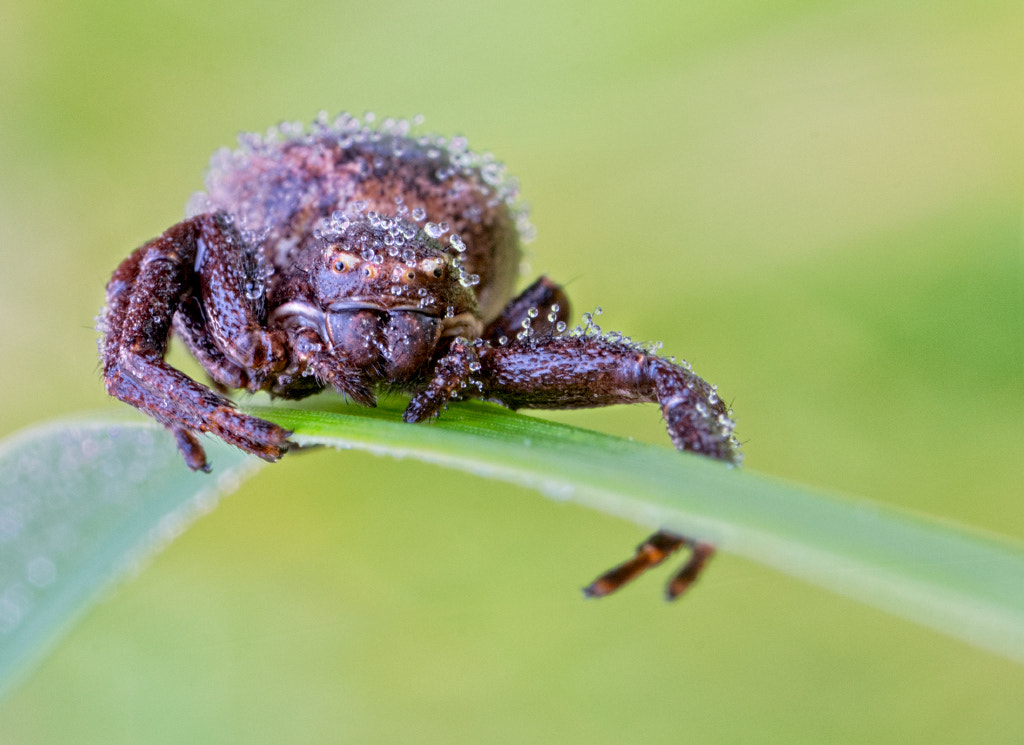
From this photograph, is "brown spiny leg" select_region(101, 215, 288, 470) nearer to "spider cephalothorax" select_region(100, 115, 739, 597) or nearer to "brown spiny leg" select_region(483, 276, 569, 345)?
"spider cephalothorax" select_region(100, 115, 739, 597)

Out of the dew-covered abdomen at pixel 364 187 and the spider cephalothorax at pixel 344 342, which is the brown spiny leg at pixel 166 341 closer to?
the spider cephalothorax at pixel 344 342

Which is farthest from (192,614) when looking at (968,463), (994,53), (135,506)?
(994,53)

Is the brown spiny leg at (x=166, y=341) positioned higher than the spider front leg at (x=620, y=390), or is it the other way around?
the brown spiny leg at (x=166, y=341)

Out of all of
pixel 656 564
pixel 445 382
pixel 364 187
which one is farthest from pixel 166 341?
pixel 656 564

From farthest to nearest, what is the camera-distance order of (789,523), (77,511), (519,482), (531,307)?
(531,307) → (77,511) → (519,482) → (789,523)

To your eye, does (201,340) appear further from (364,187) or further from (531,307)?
(531,307)

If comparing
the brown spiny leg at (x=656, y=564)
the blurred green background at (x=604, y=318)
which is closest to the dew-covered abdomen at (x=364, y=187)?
the blurred green background at (x=604, y=318)
